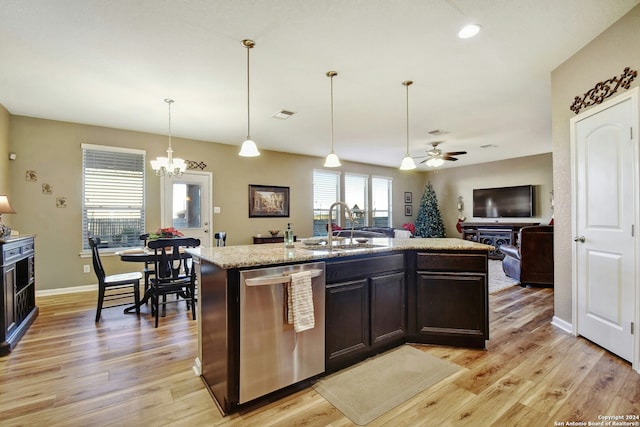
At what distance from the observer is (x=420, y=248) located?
2613 millimetres

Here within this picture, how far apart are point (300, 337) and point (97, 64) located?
3151 millimetres

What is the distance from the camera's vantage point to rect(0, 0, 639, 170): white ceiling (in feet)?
7.14

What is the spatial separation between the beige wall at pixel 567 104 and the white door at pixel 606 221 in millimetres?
138

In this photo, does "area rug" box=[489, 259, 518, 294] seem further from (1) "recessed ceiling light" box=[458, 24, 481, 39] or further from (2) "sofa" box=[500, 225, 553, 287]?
(1) "recessed ceiling light" box=[458, 24, 481, 39]

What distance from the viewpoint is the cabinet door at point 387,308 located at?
240 cm

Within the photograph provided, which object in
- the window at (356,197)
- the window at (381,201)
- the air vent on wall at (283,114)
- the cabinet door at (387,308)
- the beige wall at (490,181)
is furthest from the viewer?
the window at (381,201)

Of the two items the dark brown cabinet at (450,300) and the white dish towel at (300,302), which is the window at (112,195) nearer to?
the white dish towel at (300,302)

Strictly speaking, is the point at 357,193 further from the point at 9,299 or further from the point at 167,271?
the point at 9,299

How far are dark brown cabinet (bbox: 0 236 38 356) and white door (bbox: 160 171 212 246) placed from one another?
213cm

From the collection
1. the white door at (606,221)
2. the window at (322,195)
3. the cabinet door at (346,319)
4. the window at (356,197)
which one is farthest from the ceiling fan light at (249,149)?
the window at (322,195)

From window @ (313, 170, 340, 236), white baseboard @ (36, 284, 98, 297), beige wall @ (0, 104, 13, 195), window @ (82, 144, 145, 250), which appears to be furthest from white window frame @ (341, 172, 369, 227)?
beige wall @ (0, 104, 13, 195)

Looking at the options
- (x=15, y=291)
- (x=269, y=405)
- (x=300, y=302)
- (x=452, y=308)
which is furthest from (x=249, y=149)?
(x=15, y=291)

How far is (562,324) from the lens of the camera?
299 centimetres

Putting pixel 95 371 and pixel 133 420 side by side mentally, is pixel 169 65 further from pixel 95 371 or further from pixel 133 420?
pixel 133 420
